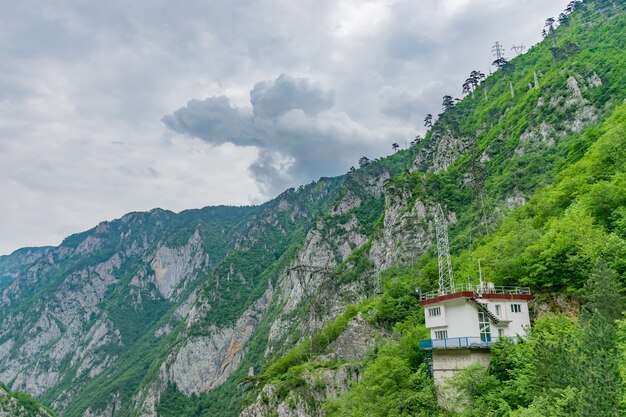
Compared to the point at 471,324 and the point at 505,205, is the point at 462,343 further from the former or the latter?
the point at 505,205

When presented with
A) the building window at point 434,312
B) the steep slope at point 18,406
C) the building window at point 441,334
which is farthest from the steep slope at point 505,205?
the steep slope at point 18,406

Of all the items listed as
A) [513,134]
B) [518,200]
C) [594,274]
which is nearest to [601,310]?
[594,274]

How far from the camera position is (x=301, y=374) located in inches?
2847

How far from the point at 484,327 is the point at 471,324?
105cm

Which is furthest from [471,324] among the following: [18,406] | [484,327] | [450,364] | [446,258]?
[18,406]

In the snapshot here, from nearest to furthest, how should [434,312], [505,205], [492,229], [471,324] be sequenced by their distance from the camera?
[471,324]
[434,312]
[492,229]
[505,205]

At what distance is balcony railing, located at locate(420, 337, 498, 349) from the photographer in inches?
1507

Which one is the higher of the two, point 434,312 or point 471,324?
point 434,312

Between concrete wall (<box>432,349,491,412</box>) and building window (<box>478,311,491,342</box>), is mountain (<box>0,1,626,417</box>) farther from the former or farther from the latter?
building window (<box>478,311,491,342</box>)

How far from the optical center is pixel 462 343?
1522 inches

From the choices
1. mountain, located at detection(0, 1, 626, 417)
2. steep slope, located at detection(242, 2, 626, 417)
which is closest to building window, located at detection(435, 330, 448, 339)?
mountain, located at detection(0, 1, 626, 417)

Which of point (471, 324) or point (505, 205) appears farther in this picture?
point (505, 205)

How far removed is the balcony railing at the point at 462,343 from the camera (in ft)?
126

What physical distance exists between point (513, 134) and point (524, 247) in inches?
3073
